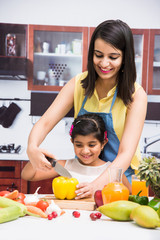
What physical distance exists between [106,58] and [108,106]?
0.34 meters

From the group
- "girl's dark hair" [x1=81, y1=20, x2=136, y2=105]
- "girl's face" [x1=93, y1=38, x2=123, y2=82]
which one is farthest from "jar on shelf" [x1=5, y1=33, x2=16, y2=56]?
"girl's face" [x1=93, y1=38, x2=123, y2=82]

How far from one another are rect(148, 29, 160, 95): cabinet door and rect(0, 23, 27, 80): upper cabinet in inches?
53.0

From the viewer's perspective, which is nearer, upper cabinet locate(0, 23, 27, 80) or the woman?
the woman

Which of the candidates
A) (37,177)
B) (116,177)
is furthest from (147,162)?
(37,177)

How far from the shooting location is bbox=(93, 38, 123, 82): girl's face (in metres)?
1.71

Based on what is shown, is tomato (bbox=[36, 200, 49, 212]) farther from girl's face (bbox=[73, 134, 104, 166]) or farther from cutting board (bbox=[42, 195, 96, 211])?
girl's face (bbox=[73, 134, 104, 166])

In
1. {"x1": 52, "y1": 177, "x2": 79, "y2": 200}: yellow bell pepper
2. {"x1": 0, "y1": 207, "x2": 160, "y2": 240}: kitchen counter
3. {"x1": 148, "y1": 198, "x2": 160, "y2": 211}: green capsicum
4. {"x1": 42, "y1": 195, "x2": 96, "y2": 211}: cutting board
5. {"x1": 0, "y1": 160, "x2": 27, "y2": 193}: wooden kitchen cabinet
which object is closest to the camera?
{"x1": 0, "y1": 207, "x2": 160, "y2": 240}: kitchen counter

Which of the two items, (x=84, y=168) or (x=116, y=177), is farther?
(x=84, y=168)

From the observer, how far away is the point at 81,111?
82.2 inches

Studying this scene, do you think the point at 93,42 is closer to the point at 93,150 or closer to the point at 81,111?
the point at 81,111

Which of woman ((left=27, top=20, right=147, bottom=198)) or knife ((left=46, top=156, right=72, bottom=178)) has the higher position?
woman ((left=27, top=20, right=147, bottom=198))

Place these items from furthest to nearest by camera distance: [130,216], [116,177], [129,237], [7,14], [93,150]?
[7,14] < [93,150] < [116,177] < [130,216] < [129,237]

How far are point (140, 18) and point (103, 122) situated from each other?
227 cm

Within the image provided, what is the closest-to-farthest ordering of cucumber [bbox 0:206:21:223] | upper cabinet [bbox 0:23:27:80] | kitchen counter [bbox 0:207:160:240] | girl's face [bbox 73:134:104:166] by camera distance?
kitchen counter [bbox 0:207:160:240], cucumber [bbox 0:206:21:223], girl's face [bbox 73:134:104:166], upper cabinet [bbox 0:23:27:80]
